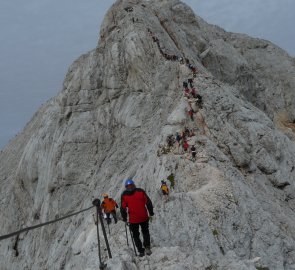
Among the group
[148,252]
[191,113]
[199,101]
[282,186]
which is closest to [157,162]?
[191,113]

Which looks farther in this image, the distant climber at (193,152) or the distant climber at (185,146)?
the distant climber at (185,146)

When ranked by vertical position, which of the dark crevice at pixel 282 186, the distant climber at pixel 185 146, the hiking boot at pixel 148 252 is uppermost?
the distant climber at pixel 185 146

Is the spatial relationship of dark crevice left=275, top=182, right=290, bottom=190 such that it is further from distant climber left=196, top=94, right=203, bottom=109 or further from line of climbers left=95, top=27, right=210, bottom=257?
distant climber left=196, top=94, right=203, bottom=109

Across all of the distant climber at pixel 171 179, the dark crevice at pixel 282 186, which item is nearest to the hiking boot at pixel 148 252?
the distant climber at pixel 171 179

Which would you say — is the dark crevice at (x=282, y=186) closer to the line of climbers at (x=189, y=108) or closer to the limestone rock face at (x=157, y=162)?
the limestone rock face at (x=157, y=162)

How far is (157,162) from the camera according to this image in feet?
76.3

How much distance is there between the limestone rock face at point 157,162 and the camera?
714 inches

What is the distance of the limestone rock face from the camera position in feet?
59.5

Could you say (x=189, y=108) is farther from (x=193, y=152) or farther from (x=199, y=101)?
(x=193, y=152)

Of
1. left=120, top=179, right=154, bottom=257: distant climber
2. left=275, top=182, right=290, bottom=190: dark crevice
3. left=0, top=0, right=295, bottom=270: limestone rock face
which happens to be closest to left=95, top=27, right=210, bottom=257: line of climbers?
left=120, top=179, right=154, bottom=257: distant climber

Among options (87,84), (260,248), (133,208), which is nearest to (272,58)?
(87,84)

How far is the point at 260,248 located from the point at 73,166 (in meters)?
20.8

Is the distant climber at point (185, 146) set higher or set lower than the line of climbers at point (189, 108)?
lower

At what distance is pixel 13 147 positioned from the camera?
64812mm
